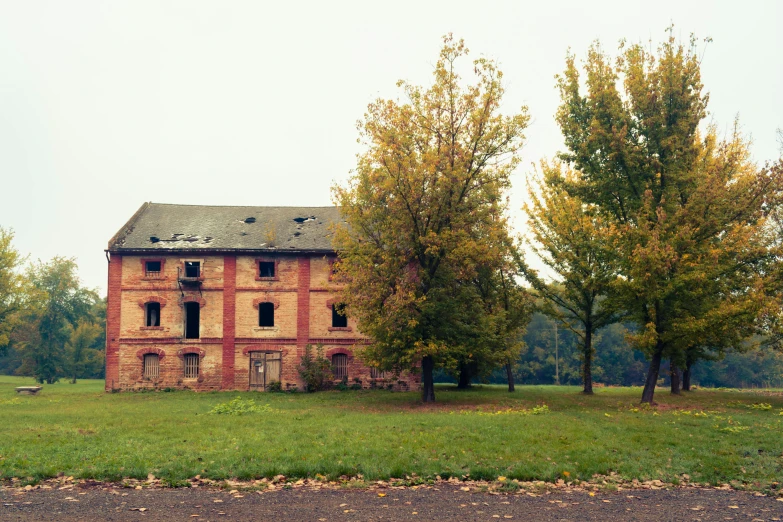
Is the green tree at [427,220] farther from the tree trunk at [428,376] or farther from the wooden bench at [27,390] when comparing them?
the wooden bench at [27,390]

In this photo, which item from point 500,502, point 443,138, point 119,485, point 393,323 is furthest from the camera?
point 443,138

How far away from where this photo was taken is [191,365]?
33969mm

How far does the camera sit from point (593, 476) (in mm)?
11016

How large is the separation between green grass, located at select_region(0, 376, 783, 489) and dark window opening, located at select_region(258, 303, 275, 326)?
12359mm

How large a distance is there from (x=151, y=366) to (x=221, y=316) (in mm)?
4734

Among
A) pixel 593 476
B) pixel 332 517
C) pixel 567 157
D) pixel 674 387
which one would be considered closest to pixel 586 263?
pixel 567 157

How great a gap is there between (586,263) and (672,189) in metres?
6.64

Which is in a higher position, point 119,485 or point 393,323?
point 393,323

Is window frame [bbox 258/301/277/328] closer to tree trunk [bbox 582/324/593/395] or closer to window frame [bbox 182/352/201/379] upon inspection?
window frame [bbox 182/352/201/379]

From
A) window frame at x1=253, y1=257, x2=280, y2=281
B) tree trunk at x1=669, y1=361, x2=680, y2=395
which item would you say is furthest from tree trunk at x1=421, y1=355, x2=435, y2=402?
tree trunk at x1=669, y1=361, x2=680, y2=395

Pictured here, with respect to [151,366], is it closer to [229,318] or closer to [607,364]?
[229,318]

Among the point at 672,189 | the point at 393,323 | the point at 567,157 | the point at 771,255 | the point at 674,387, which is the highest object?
the point at 567,157

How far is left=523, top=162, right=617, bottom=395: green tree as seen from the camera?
27.8 metres

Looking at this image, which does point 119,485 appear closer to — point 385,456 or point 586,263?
point 385,456
